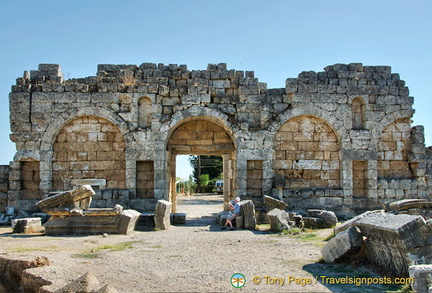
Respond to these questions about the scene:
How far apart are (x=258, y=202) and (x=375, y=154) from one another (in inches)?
176

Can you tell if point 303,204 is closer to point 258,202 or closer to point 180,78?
point 258,202

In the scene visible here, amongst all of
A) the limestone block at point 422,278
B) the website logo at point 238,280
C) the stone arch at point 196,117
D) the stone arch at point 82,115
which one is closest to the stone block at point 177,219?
the stone arch at point 196,117

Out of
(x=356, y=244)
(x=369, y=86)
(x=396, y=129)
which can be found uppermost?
(x=369, y=86)

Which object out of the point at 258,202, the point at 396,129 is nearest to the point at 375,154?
the point at 396,129

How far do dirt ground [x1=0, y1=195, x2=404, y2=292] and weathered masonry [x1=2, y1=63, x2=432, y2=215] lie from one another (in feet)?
9.60

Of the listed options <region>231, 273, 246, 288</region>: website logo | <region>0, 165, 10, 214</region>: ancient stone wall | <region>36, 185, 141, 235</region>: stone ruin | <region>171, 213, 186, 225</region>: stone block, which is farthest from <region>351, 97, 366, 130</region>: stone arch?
<region>0, 165, 10, 214</region>: ancient stone wall

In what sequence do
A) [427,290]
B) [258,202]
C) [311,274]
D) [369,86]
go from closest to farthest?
[427,290] < [311,274] < [258,202] < [369,86]

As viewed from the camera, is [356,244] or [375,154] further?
[375,154]

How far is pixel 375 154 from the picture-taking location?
14.3 metres

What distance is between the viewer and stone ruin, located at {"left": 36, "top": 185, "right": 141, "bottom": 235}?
1083 centimetres

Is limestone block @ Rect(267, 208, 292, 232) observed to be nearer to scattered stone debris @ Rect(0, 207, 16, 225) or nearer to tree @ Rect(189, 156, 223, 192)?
scattered stone debris @ Rect(0, 207, 16, 225)

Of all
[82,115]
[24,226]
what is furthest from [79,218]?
[82,115]

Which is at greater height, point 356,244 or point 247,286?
point 356,244

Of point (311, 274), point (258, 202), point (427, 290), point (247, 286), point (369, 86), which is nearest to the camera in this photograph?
point (427, 290)
